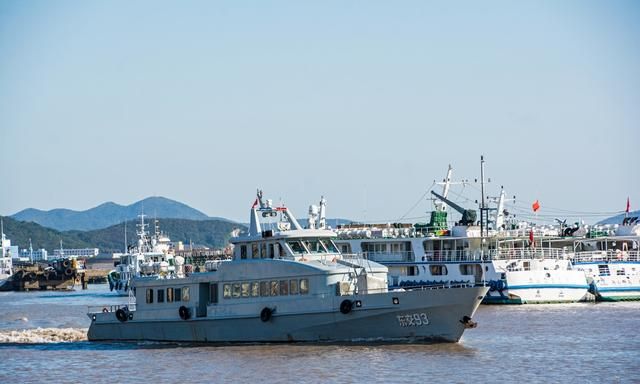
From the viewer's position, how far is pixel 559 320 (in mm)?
50062

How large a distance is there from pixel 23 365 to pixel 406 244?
3458 centimetres

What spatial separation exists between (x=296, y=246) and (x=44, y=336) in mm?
12698

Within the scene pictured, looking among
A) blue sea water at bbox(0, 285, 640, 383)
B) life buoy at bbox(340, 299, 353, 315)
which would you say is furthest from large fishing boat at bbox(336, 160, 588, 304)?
life buoy at bbox(340, 299, 353, 315)

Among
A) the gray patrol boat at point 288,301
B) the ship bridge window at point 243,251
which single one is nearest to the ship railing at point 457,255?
the gray patrol boat at point 288,301

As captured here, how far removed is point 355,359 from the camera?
117ft

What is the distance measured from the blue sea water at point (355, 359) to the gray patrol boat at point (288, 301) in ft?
2.13

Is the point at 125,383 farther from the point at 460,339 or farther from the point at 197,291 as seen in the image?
the point at 460,339

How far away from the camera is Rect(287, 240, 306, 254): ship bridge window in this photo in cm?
4072

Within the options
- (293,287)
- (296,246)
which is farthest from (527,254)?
(293,287)

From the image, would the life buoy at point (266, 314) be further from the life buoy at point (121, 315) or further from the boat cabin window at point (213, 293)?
the life buoy at point (121, 315)

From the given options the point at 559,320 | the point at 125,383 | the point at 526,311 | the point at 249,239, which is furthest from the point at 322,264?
the point at 526,311

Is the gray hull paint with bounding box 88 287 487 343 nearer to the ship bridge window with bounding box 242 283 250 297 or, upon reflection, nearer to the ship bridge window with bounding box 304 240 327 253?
the ship bridge window with bounding box 242 283 250 297

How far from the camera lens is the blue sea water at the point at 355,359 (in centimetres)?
3297

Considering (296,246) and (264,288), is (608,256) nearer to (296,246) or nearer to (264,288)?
(296,246)
